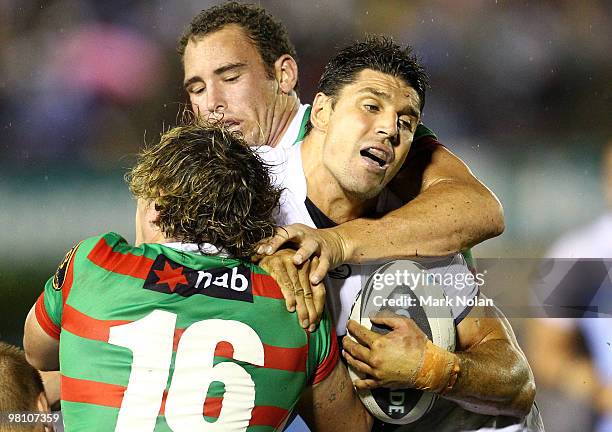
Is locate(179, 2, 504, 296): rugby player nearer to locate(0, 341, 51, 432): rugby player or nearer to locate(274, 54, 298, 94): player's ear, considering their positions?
locate(274, 54, 298, 94): player's ear

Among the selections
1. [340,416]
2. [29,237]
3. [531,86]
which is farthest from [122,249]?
[531,86]

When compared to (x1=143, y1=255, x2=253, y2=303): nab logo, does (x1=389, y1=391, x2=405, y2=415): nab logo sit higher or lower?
lower

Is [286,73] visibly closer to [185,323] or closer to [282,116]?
[282,116]

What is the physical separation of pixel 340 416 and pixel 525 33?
2.62 metres

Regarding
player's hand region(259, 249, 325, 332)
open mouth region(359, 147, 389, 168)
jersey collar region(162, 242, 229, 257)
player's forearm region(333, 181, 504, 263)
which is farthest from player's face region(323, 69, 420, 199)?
jersey collar region(162, 242, 229, 257)

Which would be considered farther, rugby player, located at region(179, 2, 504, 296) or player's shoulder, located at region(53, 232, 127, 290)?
rugby player, located at region(179, 2, 504, 296)

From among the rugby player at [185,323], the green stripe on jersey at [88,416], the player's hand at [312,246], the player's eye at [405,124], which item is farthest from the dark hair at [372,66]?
the green stripe on jersey at [88,416]

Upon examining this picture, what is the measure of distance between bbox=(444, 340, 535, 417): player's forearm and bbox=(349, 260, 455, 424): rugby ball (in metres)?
0.07

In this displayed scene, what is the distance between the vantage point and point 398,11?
390cm

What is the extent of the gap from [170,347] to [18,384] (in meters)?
0.71

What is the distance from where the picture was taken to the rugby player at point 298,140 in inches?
81.4

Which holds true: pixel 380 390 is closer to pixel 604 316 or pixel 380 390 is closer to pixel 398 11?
pixel 604 316

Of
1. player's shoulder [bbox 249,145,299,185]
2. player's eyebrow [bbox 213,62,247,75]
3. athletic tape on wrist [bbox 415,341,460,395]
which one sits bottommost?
athletic tape on wrist [bbox 415,341,460,395]

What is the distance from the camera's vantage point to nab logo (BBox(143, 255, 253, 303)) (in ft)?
5.52
